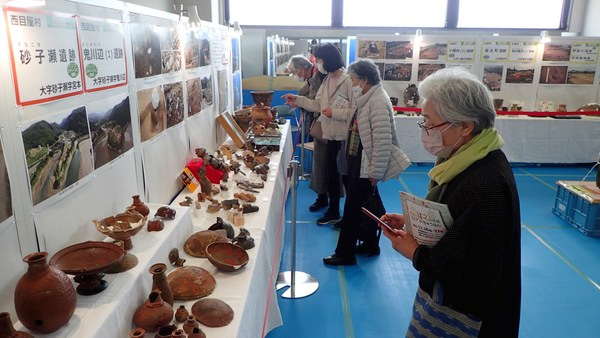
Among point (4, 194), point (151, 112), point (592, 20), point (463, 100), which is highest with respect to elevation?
point (592, 20)

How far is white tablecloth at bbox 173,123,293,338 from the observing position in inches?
75.6

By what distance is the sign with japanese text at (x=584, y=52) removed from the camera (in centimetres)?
774

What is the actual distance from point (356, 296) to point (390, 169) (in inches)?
41.7

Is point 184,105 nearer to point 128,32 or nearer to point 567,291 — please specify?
point 128,32

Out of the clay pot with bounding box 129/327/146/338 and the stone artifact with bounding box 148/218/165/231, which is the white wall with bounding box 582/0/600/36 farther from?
the clay pot with bounding box 129/327/146/338

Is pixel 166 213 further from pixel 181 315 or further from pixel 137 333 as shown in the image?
pixel 137 333

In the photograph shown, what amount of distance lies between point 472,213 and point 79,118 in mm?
1643

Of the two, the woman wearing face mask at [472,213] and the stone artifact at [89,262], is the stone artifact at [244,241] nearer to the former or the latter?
the stone artifact at [89,262]

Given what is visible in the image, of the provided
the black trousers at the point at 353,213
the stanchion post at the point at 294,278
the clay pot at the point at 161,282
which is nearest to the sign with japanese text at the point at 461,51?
the black trousers at the point at 353,213

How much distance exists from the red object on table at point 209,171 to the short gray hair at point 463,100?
93.4 inches

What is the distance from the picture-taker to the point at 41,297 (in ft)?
4.31

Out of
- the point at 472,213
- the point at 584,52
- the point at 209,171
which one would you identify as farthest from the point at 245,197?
the point at 584,52

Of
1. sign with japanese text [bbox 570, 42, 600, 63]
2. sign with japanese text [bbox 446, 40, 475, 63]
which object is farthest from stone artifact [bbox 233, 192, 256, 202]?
sign with japanese text [bbox 570, 42, 600, 63]

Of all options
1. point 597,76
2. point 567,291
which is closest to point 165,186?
point 567,291
